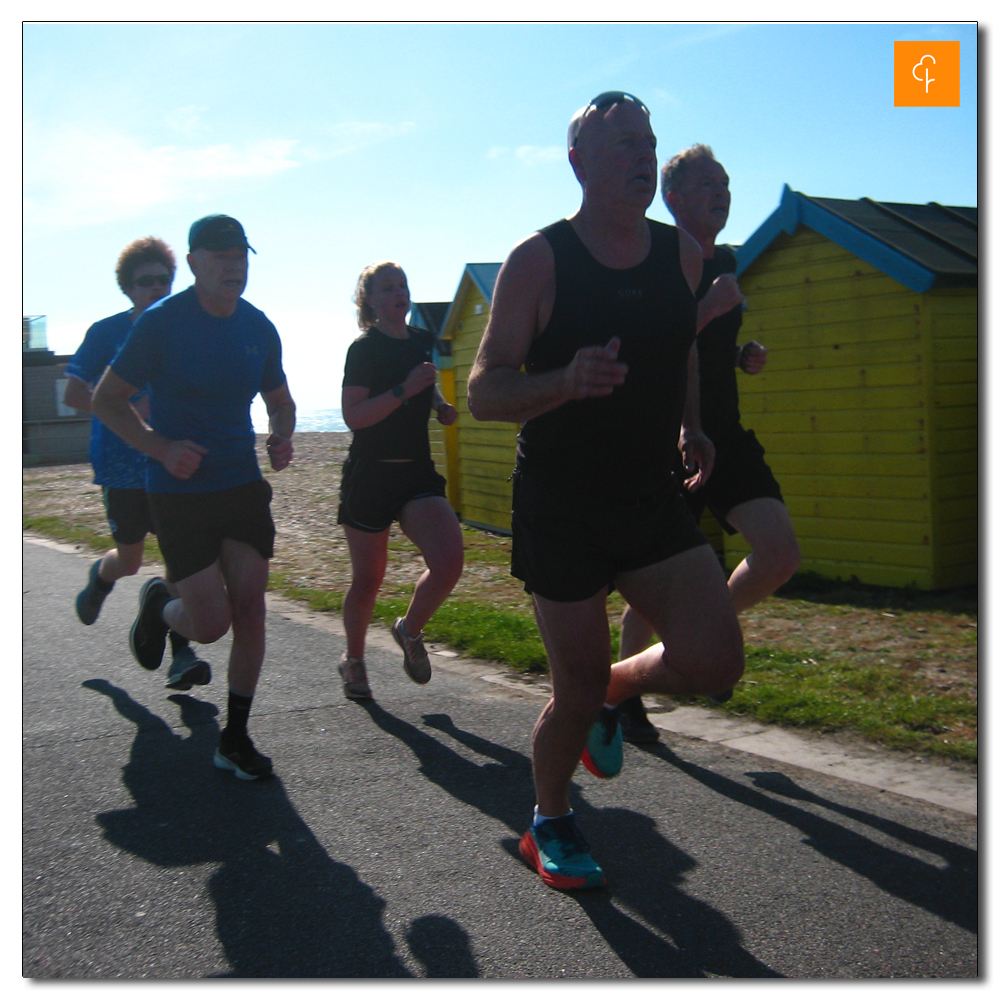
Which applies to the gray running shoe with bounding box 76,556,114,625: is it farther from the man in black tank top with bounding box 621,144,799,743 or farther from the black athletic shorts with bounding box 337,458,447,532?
the man in black tank top with bounding box 621,144,799,743

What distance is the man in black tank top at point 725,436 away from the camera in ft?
12.6

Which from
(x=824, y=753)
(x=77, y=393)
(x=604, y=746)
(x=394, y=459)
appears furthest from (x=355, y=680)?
(x=824, y=753)

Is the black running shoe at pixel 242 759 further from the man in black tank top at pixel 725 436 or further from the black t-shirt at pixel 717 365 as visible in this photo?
the black t-shirt at pixel 717 365

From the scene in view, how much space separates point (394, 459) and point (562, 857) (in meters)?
2.29

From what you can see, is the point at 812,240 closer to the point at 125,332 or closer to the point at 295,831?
the point at 125,332

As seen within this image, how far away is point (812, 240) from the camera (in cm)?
832

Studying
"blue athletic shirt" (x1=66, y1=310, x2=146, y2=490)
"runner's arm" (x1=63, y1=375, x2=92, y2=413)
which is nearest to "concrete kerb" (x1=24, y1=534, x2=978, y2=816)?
"blue athletic shirt" (x1=66, y1=310, x2=146, y2=490)

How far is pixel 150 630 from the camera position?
4.83 m

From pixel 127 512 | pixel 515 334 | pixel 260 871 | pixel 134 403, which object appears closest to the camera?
pixel 515 334

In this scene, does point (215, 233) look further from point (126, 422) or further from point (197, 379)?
point (126, 422)

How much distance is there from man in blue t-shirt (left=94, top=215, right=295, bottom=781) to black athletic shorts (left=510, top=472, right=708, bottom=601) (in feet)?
4.86

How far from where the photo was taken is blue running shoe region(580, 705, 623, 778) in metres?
3.14

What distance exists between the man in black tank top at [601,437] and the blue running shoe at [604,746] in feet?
0.78

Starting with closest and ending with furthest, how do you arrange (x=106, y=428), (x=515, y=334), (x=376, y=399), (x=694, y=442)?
1. (x=515, y=334)
2. (x=694, y=442)
3. (x=376, y=399)
4. (x=106, y=428)
